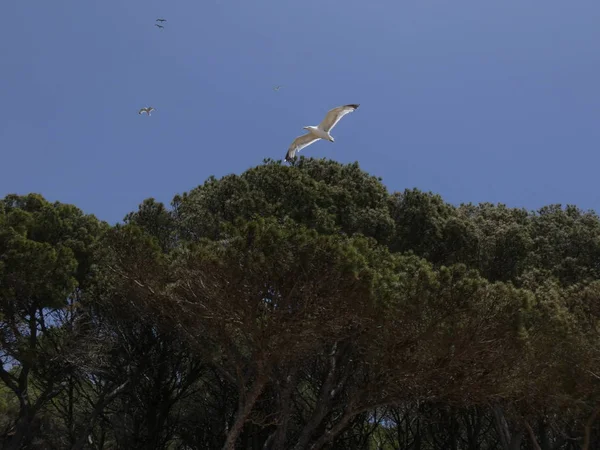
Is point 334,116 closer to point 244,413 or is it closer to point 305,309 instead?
point 305,309

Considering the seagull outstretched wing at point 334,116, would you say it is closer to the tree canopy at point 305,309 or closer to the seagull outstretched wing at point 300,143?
the seagull outstretched wing at point 300,143

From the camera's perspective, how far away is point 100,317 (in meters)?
18.6

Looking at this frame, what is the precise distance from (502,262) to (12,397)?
20.8m

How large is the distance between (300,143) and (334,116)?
1184 mm

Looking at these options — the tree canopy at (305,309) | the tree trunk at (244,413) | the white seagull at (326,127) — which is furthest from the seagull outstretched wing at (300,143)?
the tree trunk at (244,413)

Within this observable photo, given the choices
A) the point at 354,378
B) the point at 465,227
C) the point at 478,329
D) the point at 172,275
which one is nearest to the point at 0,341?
the point at 172,275

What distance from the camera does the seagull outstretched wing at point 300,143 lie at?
1483 centimetres

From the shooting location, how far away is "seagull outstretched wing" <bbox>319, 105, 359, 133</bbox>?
14.1m

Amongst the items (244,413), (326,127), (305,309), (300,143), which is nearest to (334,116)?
(326,127)

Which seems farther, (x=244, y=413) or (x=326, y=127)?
(x=326, y=127)

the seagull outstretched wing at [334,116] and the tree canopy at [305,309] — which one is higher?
the seagull outstretched wing at [334,116]

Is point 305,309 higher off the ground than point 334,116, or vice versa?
point 334,116

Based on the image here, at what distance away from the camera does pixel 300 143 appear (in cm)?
1504

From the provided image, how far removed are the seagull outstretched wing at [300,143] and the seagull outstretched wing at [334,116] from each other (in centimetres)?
46
